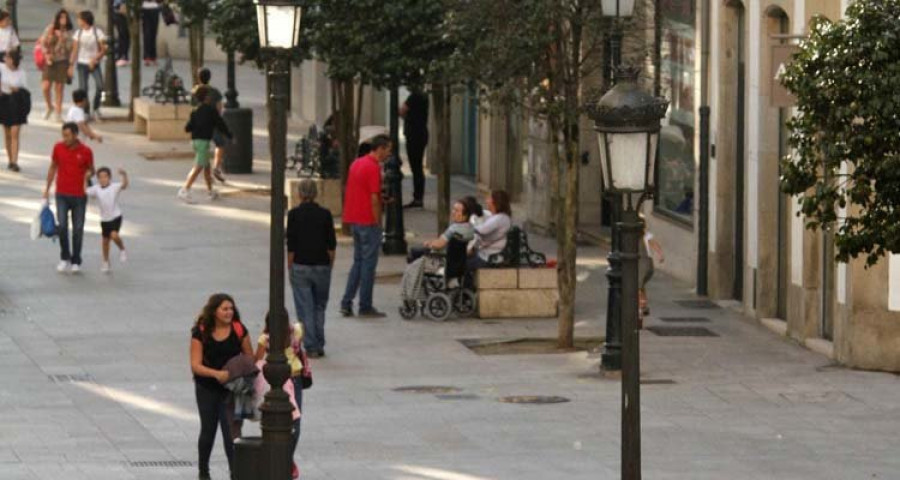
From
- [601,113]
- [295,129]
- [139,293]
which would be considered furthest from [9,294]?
[295,129]

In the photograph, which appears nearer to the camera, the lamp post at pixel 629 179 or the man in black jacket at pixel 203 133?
the lamp post at pixel 629 179

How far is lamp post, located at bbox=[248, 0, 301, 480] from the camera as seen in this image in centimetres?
1619

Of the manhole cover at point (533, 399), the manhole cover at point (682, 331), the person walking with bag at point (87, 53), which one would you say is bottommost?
the manhole cover at point (533, 399)

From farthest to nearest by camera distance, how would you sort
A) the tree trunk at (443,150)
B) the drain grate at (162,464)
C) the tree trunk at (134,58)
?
1. the tree trunk at (134,58)
2. the tree trunk at (443,150)
3. the drain grate at (162,464)

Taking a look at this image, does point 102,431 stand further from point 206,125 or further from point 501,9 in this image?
point 206,125

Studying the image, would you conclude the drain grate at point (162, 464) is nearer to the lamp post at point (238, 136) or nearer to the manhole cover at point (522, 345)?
the manhole cover at point (522, 345)

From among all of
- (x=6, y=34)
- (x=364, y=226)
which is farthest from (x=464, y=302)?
(x=6, y=34)

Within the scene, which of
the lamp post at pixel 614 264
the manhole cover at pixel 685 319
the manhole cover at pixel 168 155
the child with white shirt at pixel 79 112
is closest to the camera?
the lamp post at pixel 614 264

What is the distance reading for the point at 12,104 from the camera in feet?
120

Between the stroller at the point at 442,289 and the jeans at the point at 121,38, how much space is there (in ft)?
89.7

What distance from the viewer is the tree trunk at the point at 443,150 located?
28844 mm

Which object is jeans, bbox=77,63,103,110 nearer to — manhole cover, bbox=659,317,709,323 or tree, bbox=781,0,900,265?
manhole cover, bbox=659,317,709,323

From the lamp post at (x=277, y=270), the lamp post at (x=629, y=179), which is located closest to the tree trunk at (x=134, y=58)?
the lamp post at (x=277, y=270)

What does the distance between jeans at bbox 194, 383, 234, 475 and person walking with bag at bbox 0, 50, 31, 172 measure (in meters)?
20.1
